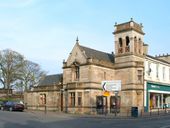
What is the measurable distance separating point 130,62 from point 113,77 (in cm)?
394

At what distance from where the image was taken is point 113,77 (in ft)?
181

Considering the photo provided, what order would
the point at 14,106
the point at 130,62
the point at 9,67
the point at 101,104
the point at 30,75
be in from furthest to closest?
the point at 30,75
the point at 9,67
the point at 130,62
the point at 101,104
the point at 14,106

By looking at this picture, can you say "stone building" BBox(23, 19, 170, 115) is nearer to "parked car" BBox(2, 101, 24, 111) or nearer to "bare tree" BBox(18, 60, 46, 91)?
"parked car" BBox(2, 101, 24, 111)

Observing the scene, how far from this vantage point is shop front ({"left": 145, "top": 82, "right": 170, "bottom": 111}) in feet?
180

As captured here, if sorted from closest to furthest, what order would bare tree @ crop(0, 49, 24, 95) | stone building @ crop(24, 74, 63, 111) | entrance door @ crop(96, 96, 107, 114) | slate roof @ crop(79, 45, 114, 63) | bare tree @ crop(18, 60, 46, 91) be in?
entrance door @ crop(96, 96, 107, 114), slate roof @ crop(79, 45, 114, 63), stone building @ crop(24, 74, 63, 111), bare tree @ crop(0, 49, 24, 95), bare tree @ crop(18, 60, 46, 91)

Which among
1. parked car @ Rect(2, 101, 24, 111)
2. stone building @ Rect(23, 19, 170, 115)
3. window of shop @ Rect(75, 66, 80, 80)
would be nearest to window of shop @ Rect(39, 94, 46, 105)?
stone building @ Rect(23, 19, 170, 115)

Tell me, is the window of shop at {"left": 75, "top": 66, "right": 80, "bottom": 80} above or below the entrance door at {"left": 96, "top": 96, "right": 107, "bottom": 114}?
above

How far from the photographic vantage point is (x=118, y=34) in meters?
55.6

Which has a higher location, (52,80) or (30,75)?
(30,75)

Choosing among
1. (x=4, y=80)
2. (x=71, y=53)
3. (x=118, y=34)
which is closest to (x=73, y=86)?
(x=71, y=53)

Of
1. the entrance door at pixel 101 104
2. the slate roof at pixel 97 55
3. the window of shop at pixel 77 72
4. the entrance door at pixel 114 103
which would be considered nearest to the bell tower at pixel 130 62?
the entrance door at pixel 114 103

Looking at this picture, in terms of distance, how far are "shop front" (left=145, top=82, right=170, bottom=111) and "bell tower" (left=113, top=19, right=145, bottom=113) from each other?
218 centimetres

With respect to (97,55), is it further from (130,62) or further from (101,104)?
(101,104)

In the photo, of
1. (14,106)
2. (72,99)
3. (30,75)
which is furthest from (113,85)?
(30,75)
